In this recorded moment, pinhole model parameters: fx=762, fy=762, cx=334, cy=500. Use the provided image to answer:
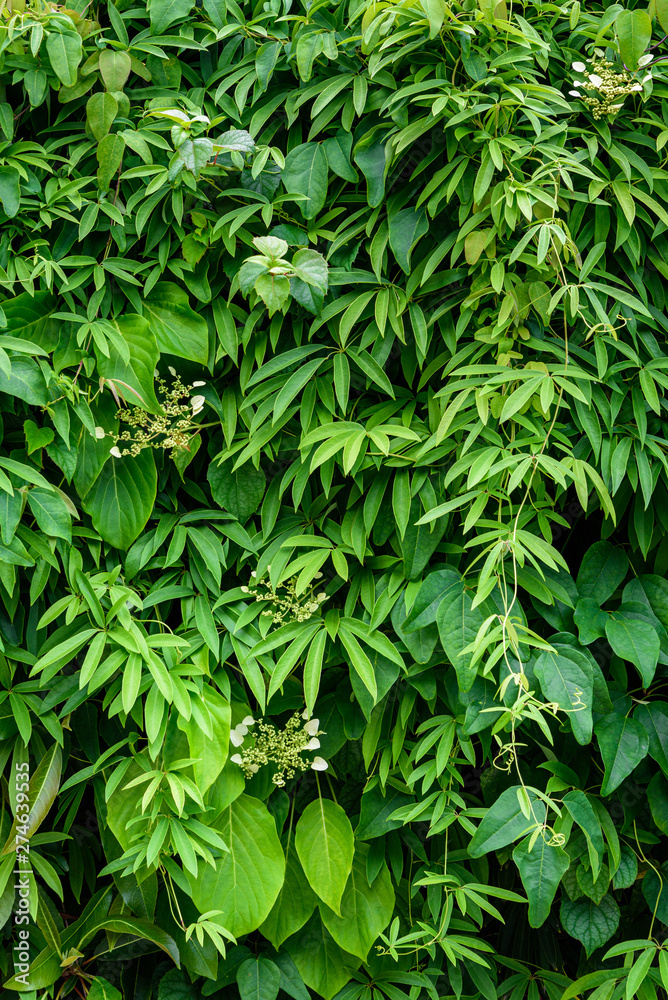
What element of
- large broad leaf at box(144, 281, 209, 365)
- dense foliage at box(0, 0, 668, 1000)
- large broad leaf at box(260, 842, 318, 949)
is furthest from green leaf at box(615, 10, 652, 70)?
large broad leaf at box(260, 842, 318, 949)

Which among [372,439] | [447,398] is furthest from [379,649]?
[447,398]

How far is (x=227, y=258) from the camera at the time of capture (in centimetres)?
154

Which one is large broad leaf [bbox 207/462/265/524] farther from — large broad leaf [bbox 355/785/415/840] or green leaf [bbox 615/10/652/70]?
green leaf [bbox 615/10/652/70]

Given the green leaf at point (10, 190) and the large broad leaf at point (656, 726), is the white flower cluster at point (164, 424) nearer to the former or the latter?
the green leaf at point (10, 190)

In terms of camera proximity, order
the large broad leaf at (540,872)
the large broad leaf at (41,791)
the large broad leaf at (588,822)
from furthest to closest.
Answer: the large broad leaf at (41,791) < the large broad leaf at (588,822) < the large broad leaf at (540,872)

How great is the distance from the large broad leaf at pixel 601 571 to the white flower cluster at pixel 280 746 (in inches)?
23.2

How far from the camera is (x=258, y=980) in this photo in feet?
4.85

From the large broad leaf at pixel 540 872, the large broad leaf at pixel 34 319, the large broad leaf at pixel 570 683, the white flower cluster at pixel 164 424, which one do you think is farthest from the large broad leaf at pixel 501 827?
the large broad leaf at pixel 34 319

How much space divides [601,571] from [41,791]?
1171mm

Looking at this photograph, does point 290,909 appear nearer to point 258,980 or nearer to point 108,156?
point 258,980

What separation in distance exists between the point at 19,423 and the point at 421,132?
0.96 meters

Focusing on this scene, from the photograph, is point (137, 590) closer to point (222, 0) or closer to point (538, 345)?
point (538, 345)

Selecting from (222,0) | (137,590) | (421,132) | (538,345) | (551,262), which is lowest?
(137,590)

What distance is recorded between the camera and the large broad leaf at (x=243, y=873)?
56.2 inches
